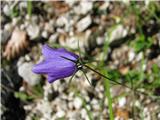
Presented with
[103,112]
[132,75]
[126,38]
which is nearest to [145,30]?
[126,38]

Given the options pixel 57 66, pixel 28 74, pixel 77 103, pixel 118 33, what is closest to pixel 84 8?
pixel 118 33

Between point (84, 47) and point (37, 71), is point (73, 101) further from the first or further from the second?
point (37, 71)

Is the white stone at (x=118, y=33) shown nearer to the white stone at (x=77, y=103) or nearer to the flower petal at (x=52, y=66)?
the white stone at (x=77, y=103)

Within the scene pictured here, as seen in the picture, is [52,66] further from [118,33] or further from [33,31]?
[33,31]

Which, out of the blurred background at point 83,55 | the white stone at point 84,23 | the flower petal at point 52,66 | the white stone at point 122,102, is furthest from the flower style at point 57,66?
the white stone at point 84,23

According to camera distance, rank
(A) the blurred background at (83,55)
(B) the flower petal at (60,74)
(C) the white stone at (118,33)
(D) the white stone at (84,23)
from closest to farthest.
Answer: (B) the flower petal at (60,74), (A) the blurred background at (83,55), (C) the white stone at (118,33), (D) the white stone at (84,23)

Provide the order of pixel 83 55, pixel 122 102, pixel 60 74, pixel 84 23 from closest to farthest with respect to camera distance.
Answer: pixel 60 74
pixel 122 102
pixel 83 55
pixel 84 23
